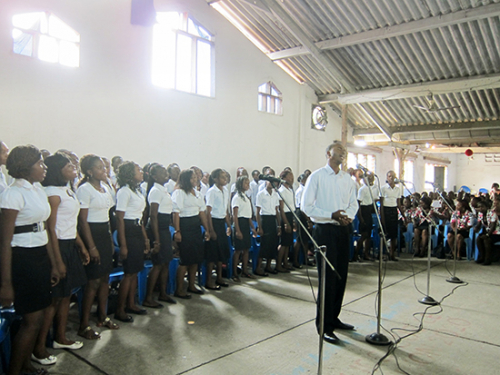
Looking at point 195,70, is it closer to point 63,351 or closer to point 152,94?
point 152,94

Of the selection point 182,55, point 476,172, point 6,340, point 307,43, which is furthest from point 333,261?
point 476,172

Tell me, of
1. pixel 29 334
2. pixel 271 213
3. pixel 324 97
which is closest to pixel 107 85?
pixel 271 213

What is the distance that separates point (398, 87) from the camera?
34.1 feet

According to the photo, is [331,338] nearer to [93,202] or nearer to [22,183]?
[93,202]

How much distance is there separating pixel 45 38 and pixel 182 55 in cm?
282

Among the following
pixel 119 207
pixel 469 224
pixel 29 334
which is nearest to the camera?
pixel 29 334

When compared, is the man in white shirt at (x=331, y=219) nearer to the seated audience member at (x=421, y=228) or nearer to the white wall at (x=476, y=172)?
the seated audience member at (x=421, y=228)

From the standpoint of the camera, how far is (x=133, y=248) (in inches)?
147

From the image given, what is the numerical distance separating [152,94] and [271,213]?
379 centimetres

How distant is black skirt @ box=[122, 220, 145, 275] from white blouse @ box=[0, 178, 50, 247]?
3.88 ft

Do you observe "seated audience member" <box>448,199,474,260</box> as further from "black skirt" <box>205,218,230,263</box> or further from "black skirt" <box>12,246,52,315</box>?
"black skirt" <box>12,246,52,315</box>

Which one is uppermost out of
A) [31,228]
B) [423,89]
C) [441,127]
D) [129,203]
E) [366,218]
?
[423,89]

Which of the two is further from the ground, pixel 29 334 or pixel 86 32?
pixel 86 32

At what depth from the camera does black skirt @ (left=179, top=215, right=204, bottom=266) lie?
4.48 metres
